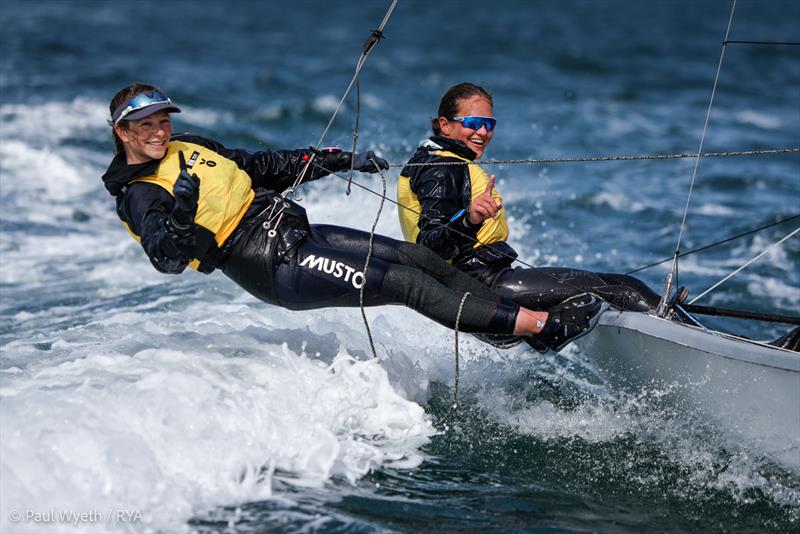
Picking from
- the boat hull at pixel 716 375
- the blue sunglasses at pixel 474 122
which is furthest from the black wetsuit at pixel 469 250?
the boat hull at pixel 716 375

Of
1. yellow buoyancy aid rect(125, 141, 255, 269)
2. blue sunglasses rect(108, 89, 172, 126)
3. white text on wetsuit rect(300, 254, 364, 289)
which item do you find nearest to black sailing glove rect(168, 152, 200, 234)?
yellow buoyancy aid rect(125, 141, 255, 269)

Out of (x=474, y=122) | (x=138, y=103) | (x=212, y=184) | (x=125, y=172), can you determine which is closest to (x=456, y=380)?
(x=474, y=122)

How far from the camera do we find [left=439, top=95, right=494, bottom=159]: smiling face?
4.75 metres

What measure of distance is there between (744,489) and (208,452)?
2.15 meters

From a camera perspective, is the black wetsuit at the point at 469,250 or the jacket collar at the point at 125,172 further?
the black wetsuit at the point at 469,250

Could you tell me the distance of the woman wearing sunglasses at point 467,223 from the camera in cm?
455

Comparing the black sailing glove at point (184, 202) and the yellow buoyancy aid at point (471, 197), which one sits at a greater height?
the yellow buoyancy aid at point (471, 197)

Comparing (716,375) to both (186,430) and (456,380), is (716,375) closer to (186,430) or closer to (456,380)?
(456,380)

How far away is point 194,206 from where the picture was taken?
3.84 m

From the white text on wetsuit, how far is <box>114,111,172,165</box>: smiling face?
777 millimetres

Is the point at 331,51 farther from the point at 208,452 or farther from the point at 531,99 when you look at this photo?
the point at 208,452

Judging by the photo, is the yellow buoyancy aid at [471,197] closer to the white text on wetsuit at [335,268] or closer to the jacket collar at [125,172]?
the white text on wetsuit at [335,268]

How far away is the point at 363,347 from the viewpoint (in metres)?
5.36

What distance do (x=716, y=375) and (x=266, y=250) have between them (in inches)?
77.9
